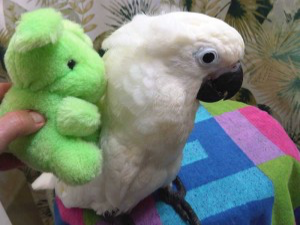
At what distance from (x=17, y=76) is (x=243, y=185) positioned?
0.58 meters

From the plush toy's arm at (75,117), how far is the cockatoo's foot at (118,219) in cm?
33

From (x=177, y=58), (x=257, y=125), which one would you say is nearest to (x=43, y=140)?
(x=177, y=58)

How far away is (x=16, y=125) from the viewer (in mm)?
423

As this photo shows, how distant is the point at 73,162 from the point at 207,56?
0.25 metres

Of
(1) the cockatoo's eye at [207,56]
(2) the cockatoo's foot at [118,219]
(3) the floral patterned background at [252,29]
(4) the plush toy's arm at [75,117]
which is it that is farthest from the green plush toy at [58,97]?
(3) the floral patterned background at [252,29]

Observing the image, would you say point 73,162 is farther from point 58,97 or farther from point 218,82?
point 218,82

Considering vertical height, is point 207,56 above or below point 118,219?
above

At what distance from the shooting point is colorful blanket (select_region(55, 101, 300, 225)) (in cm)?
73

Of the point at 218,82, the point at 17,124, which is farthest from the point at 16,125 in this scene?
the point at 218,82

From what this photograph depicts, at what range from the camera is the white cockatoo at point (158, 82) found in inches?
19.0

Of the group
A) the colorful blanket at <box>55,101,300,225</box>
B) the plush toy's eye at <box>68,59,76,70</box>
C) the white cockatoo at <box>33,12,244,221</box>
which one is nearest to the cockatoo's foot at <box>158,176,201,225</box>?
the colorful blanket at <box>55,101,300,225</box>

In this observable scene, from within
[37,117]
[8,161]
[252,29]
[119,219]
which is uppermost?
[37,117]

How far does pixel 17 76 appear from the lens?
43 centimetres

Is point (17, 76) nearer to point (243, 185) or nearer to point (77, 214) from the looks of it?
point (77, 214)
